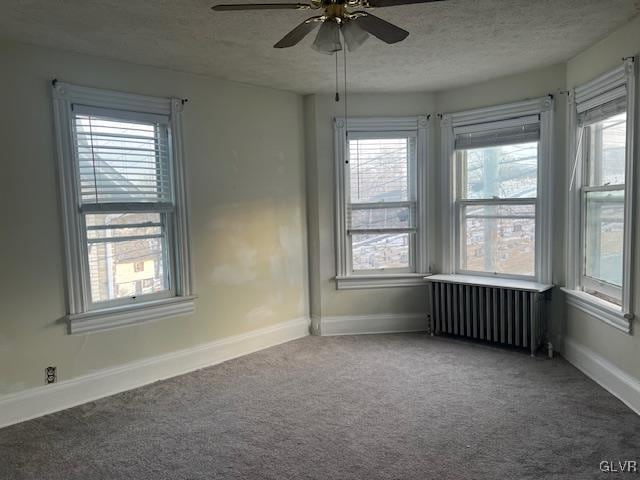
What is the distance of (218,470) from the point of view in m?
2.56

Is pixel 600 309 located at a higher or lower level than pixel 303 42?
lower

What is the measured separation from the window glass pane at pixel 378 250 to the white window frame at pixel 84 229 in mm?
1794

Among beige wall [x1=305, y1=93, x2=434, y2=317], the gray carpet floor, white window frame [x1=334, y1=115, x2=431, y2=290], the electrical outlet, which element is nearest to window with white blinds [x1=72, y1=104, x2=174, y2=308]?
the electrical outlet

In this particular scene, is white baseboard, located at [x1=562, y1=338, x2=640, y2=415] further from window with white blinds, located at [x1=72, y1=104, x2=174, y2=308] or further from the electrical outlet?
the electrical outlet

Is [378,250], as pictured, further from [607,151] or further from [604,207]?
[607,151]

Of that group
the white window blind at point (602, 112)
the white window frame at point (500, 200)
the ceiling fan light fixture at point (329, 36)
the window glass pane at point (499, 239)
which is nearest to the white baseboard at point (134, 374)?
the white window frame at point (500, 200)

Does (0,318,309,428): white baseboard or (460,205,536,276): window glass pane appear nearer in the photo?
(0,318,309,428): white baseboard

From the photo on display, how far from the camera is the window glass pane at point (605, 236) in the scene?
11.2 ft

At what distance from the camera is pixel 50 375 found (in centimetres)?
336

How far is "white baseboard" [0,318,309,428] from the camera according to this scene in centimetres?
323

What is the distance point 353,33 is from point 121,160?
7.31ft

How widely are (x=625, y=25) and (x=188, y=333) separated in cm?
398

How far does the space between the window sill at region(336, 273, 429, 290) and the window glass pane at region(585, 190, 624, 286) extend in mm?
1639

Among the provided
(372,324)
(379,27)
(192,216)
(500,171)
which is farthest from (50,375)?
(500,171)
